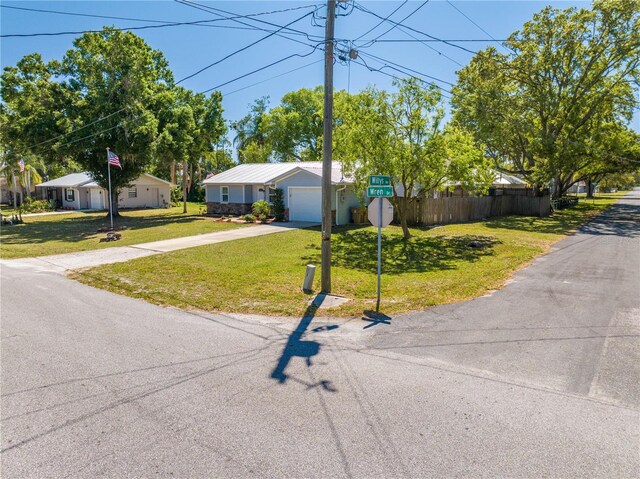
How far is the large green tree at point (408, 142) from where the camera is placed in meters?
16.8

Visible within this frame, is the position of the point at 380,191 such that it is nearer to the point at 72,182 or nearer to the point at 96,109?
the point at 96,109

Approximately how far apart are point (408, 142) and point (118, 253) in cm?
1245

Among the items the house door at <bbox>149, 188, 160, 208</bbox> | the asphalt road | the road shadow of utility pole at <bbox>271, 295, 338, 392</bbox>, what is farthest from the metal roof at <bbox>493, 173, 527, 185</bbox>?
the road shadow of utility pole at <bbox>271, 295, 338, 392</bbox>

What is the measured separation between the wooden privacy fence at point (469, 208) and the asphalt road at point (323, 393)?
47.5 feet

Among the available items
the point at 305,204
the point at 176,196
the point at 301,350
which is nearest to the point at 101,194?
the point at 176,196

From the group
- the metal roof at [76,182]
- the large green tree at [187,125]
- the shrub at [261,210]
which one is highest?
the large green tree at [187,125]

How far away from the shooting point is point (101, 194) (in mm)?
40750

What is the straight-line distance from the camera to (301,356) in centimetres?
629

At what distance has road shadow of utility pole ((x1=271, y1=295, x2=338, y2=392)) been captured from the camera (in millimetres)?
5387

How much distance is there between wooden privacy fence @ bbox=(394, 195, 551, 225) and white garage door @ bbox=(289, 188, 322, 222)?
4785 millimetres

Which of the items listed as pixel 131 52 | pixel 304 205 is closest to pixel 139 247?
pixel 304 205

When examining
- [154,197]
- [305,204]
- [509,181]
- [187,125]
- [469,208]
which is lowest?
[469,208]

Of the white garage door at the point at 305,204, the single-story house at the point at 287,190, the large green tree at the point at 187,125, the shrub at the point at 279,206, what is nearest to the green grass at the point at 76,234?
the shrub at the point at 279,206

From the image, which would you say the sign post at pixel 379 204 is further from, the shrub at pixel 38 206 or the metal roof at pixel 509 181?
the shrub at pixel 38 206
